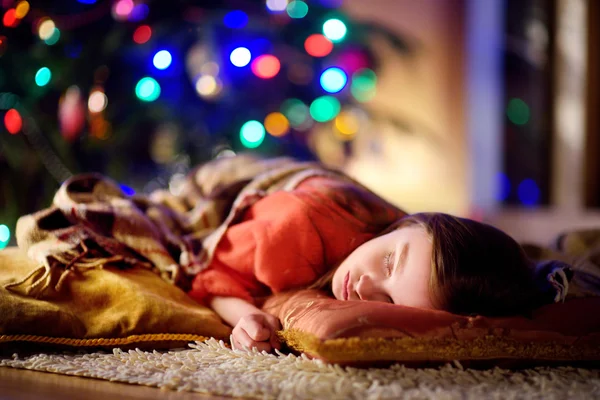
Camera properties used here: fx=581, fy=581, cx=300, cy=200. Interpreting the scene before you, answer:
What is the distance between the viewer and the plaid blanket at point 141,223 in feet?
3.23

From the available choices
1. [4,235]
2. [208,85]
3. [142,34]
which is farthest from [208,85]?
[4,235]

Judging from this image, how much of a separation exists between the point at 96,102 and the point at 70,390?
124 cm

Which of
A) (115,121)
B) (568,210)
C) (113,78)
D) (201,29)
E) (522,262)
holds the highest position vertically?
(201,29)

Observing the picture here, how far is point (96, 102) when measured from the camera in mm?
1766

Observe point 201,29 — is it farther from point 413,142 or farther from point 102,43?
point 413,142

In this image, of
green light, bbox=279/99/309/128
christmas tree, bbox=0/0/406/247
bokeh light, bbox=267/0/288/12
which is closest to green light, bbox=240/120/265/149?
christmas tree, bbox=0/0/406/247

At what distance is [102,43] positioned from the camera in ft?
5.59

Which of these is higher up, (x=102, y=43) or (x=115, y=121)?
(x=102, y=43)

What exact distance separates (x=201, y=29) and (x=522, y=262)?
3.93 ft

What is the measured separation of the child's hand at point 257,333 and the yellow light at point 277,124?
110 cm

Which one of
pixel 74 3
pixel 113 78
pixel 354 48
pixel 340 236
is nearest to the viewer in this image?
pixel 340 236

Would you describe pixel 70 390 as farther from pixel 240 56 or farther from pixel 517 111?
pixel 517 111

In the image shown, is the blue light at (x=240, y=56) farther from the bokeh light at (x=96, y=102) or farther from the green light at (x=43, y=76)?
the green light at (x=43, y=76)

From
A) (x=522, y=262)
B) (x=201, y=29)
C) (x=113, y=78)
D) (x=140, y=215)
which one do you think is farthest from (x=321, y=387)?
(x=113, y=78)
